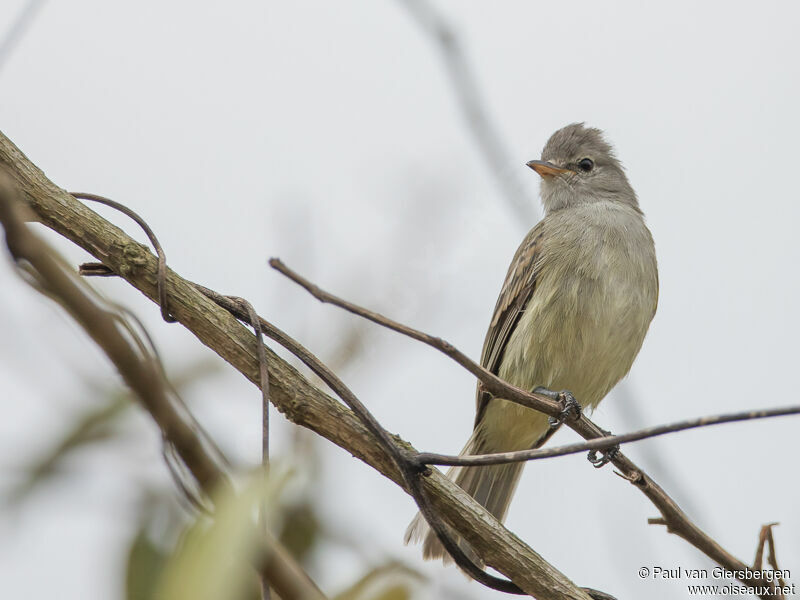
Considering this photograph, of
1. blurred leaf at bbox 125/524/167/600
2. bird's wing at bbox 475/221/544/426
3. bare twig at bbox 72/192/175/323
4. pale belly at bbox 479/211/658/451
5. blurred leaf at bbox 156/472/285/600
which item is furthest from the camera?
bird's wing at bbox 475/221/544/426

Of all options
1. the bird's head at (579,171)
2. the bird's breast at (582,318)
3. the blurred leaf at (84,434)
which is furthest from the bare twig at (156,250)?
the bird's head at (579,171)

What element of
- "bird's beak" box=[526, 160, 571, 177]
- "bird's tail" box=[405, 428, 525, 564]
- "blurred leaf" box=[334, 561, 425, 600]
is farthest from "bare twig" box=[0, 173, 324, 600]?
"bird's beak" box=[526, 160, 571, 177]

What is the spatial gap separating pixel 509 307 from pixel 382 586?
127 inches

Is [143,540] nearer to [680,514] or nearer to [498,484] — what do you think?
[680,514]

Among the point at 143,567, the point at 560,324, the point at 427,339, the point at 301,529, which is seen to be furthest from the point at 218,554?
the point at 560,324

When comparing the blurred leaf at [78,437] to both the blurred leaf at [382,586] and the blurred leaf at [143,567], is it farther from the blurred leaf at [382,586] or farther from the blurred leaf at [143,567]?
the blurred leaf at [382,586]

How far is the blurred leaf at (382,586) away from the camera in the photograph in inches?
65.6

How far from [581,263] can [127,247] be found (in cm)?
307

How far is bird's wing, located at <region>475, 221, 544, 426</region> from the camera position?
477cm

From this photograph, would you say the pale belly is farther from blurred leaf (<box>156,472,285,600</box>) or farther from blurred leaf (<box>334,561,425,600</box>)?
blurred leaf (<box>156,472,285,600</box>)

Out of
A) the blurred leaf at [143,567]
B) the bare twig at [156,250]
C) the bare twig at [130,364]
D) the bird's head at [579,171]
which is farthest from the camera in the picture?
the bird's head at [579,171]

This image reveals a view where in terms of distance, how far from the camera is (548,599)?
7.40 ft

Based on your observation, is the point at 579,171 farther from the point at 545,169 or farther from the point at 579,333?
the point at 579,333

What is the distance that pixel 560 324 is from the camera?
4551mm
